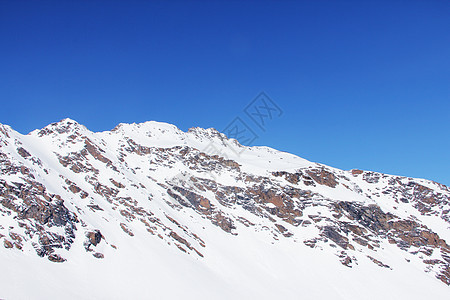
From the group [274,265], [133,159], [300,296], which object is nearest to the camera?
[300,296]

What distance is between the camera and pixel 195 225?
9369 centimetres

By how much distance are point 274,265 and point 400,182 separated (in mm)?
93799

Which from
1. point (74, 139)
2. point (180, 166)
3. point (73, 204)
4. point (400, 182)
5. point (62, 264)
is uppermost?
point (400, 182)

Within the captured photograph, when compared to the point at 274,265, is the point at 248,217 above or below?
above

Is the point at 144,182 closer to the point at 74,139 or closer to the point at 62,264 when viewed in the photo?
the point at 74,139

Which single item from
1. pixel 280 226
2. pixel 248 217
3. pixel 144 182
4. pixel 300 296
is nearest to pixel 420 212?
pixel 280 226

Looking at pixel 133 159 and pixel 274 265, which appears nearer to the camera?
pixel 274 265

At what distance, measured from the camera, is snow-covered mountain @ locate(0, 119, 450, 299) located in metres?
60.8

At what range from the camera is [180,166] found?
120688 mm

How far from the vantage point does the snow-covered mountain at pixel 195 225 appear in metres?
60.8

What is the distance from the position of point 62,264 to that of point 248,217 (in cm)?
5862

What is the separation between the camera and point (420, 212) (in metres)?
132

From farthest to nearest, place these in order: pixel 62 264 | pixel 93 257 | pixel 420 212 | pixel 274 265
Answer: pixel 420 212, pixel 274 265, pixel 93 257, pixel 62 264

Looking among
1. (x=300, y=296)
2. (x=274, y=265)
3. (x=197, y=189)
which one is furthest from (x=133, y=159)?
(x=300, y=296)
